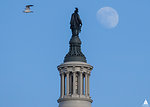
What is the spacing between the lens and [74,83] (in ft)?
382

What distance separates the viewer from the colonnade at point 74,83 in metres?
117

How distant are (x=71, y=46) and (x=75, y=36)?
2023 millimetres

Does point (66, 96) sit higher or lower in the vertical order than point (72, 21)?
lower

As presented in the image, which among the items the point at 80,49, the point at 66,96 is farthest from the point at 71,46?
the point at 66,96

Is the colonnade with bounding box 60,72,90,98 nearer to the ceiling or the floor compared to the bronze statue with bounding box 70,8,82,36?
nearer to the floor

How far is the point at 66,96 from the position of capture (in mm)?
117000

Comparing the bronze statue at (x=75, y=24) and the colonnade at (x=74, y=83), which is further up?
the bronze statue at (x=75, y=24)

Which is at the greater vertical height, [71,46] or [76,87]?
[71,46]

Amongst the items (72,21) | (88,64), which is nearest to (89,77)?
(88,64)

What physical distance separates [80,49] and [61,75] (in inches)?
242

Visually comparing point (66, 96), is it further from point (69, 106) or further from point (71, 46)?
point (71, 46)

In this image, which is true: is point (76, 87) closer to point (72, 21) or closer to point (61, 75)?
point (61, 75)

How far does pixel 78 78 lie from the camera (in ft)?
385

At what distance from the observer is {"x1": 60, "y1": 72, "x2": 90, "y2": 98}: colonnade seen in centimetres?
11694
